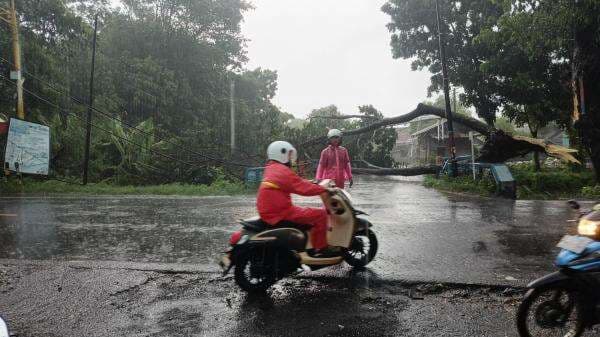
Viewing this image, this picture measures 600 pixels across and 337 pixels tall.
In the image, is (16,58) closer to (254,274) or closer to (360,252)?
(254,274)

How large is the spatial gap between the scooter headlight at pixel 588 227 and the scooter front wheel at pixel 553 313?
0.42 m

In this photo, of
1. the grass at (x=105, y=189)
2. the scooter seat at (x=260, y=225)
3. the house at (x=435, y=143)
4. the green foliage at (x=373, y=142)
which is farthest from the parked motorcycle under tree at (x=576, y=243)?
the house at (x=435, y=143)

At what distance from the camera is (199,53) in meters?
29.5

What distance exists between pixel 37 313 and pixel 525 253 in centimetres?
566

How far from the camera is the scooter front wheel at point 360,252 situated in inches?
193

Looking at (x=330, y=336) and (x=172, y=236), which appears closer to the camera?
(x=330, y=336)

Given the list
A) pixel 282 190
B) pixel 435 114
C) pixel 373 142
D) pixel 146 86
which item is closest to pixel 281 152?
pixel 282 190

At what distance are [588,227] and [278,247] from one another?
258 cm

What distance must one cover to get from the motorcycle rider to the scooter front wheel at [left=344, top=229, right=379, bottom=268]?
72 centimetres

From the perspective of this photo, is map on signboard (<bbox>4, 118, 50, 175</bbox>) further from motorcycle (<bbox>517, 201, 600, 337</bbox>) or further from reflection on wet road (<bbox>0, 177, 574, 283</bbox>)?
motorcycle (<bbox>517, 201, 600, 337</bbox>)

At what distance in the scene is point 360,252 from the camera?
502cm

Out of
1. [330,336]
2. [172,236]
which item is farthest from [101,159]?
[330,336]

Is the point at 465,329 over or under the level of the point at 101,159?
under

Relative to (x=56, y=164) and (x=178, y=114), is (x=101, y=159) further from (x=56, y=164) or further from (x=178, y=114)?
(x=178, y=114)
